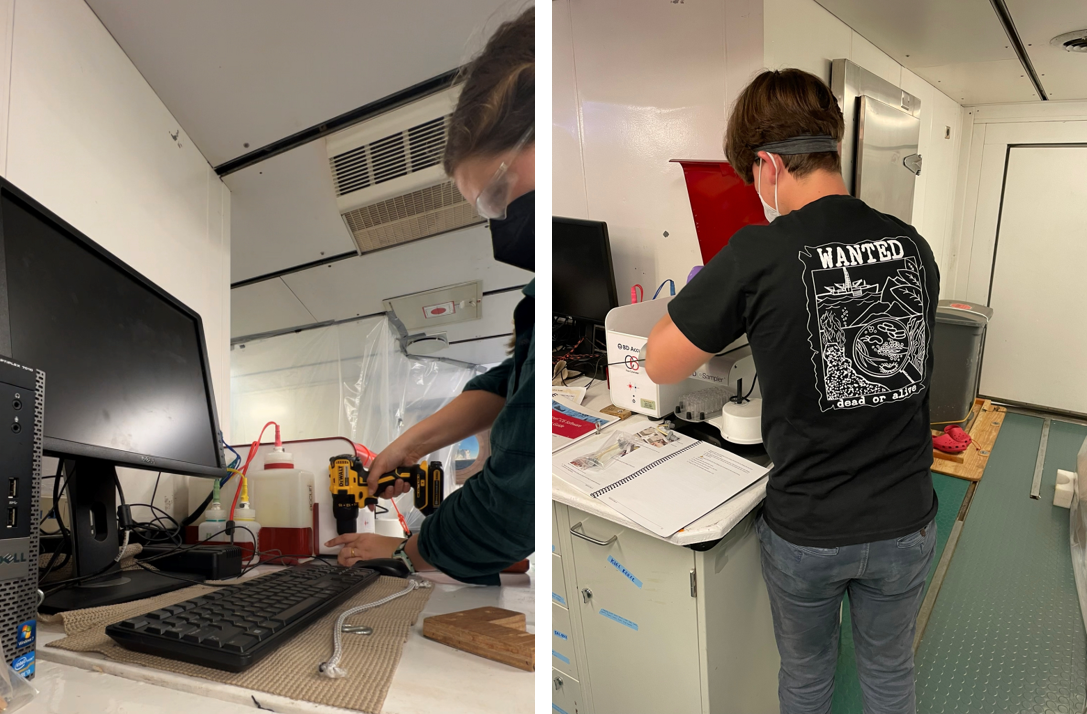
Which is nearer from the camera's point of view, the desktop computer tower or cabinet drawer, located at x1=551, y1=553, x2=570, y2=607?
the desktop computer tower

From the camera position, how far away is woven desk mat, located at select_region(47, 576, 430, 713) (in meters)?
0.39

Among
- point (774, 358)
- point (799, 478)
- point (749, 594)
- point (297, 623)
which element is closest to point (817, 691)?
point (749, 594)

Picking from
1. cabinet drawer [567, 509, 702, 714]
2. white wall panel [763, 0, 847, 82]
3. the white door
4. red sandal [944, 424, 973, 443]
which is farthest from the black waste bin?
cabinet drawer [567, 509, 702, 714]

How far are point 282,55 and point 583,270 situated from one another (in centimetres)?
158

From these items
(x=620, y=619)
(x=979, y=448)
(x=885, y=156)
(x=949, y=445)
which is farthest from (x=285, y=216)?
(x=979, y=448)

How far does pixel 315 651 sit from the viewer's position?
0.42 meters

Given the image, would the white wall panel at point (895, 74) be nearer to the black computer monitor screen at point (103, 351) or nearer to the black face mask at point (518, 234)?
the black face mask at point (518, 234)

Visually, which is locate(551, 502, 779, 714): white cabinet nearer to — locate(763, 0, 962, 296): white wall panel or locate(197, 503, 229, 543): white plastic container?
locate(197, 503, 229, 543): white plastic container

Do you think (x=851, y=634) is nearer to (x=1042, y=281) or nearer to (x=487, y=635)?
(x=487, y=635)

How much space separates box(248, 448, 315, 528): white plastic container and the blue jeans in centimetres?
105

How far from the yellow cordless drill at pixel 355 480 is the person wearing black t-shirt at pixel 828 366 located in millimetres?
834

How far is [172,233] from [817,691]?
60.7 inches

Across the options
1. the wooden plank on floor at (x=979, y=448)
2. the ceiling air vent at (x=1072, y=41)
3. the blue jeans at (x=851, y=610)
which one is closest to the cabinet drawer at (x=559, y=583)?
the blue jeans at (x=851, y=610)

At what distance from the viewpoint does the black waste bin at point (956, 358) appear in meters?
3.39
